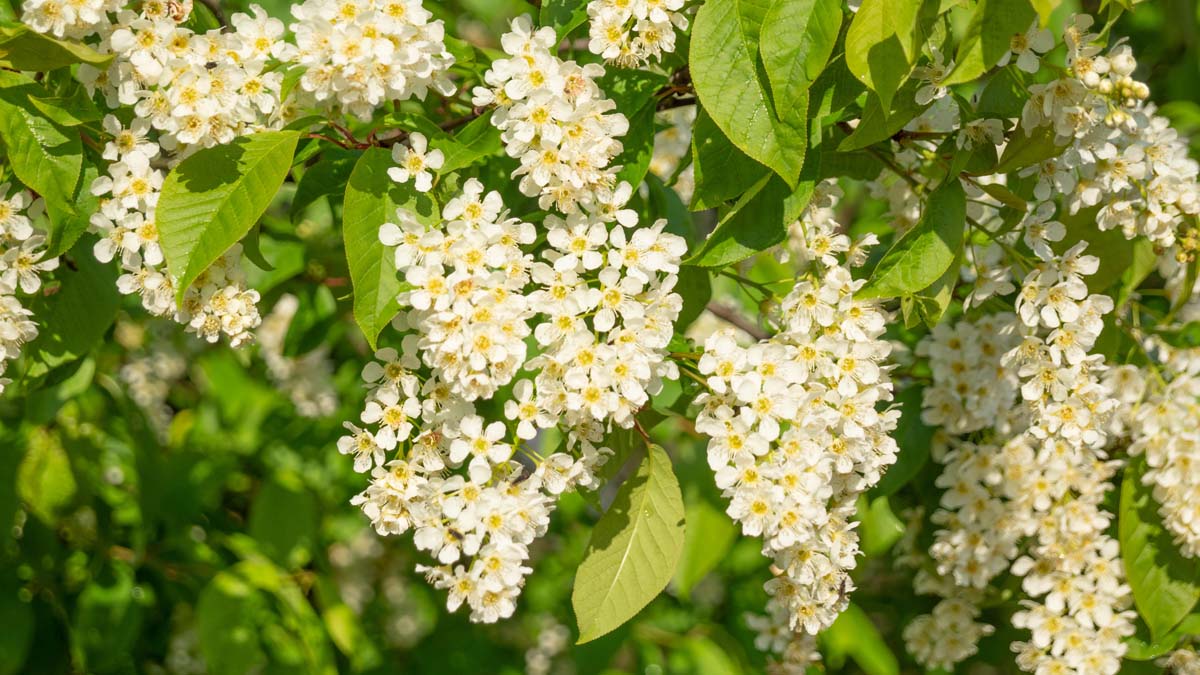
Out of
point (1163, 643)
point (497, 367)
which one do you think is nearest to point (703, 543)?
point (1163, 643)

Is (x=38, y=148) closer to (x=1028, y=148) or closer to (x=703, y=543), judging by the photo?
(x=1028, y=148)

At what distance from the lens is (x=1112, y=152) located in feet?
4.58

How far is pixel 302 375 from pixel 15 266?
1822 mm

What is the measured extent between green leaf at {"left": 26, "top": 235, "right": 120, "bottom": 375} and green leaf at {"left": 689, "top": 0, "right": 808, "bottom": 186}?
0.98 metres

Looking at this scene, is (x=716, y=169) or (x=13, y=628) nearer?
(x=716, y=169)

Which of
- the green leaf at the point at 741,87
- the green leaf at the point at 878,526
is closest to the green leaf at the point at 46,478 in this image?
the green leaf at the point at 878,526

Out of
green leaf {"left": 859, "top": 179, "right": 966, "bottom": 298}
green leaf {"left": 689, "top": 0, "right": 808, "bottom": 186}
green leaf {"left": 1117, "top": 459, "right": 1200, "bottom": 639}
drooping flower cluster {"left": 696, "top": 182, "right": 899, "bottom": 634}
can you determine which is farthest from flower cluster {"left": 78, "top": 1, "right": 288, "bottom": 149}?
green leaf {"left": 1117, "top": 459, "right": 1200, "bottom": 639}

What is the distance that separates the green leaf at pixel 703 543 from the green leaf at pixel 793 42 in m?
1.40

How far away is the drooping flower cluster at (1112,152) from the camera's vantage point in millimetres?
1312

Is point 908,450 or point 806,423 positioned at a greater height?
point 806,423

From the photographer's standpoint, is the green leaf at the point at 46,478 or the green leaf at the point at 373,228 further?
the green leaf at the point at 46,478

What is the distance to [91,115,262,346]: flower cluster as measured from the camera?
4.33ft

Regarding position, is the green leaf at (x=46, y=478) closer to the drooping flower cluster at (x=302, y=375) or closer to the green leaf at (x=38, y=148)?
the drooping flower cluster at (x=302, y=375)

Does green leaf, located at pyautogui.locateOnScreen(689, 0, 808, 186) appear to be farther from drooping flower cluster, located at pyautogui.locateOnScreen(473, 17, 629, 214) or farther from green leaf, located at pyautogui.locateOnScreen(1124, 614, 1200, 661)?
green leaf, located at pyautogui.locateOnScreen(1124, 614, 1200, 661)
